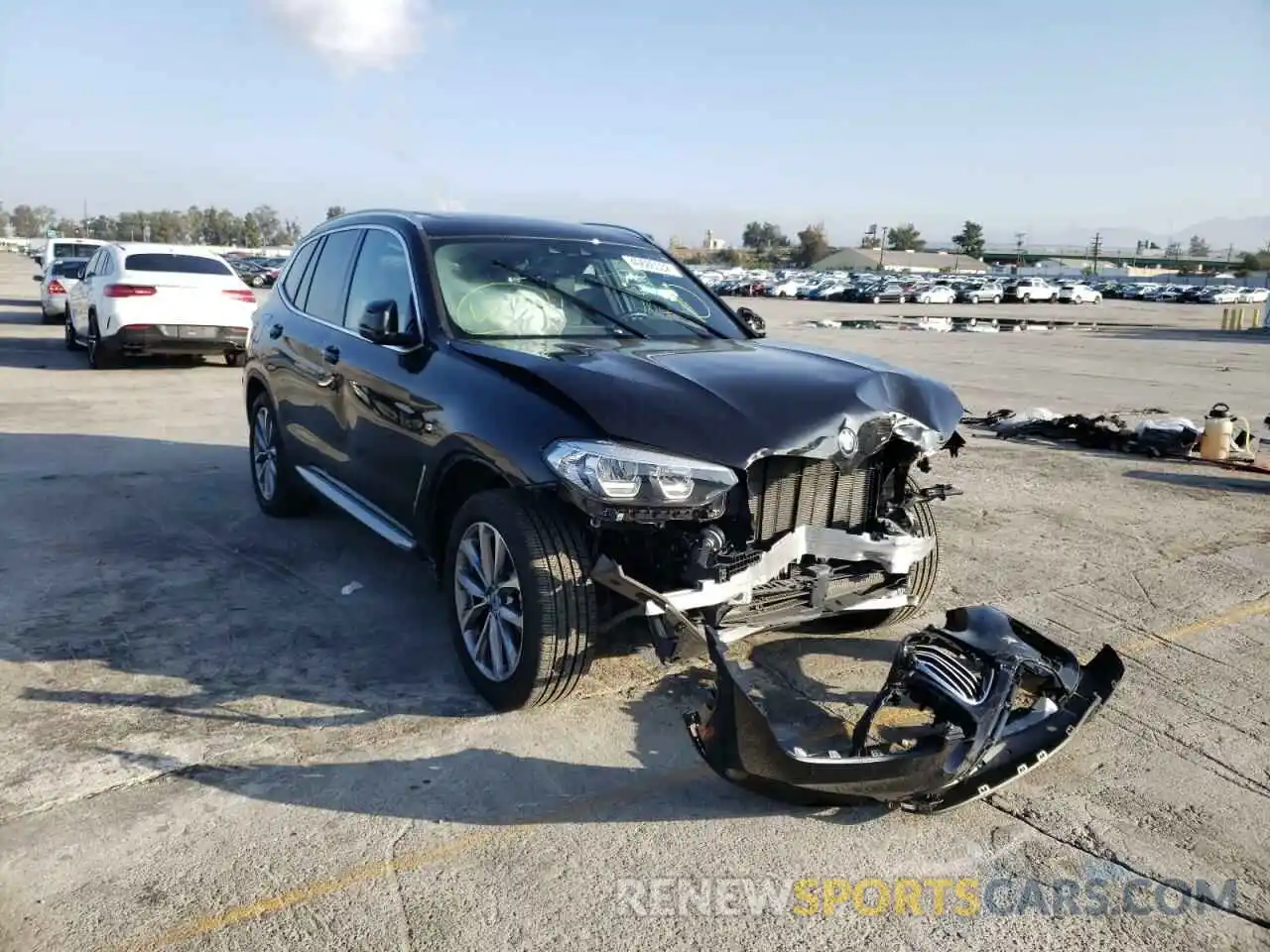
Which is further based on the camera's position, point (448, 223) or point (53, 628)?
point (448, 223)

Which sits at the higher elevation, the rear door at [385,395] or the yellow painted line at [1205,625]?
the rear door at [385,395]

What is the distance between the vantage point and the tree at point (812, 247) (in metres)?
158

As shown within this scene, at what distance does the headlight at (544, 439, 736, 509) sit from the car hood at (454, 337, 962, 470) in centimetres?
4

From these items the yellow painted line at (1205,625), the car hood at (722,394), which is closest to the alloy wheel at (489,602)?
the car hood at (722,394)

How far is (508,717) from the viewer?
374 cm

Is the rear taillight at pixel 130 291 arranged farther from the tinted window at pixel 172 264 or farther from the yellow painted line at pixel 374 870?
the yellow painted line at pixel 374 870

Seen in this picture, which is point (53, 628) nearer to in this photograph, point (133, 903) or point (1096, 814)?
point (133, 903)

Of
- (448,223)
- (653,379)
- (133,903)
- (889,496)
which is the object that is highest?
(448,223)

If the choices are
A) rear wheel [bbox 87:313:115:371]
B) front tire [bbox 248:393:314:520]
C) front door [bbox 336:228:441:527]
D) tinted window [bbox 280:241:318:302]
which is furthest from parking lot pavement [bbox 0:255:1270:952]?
rear wheel [bbox 87:313:115:371]

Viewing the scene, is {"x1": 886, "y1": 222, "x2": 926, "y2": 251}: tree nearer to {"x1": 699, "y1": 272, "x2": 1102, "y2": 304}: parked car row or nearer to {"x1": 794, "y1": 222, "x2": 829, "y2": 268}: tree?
{"x1": 794, "y1": 222, "x2": 829, "y2": 268}: tree

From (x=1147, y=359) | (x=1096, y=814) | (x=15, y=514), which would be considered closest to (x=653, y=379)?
(x=1096, y=814)

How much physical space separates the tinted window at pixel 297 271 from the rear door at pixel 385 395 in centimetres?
96

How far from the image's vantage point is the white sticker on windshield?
17.2 feet

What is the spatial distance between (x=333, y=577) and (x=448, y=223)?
6.23ft
